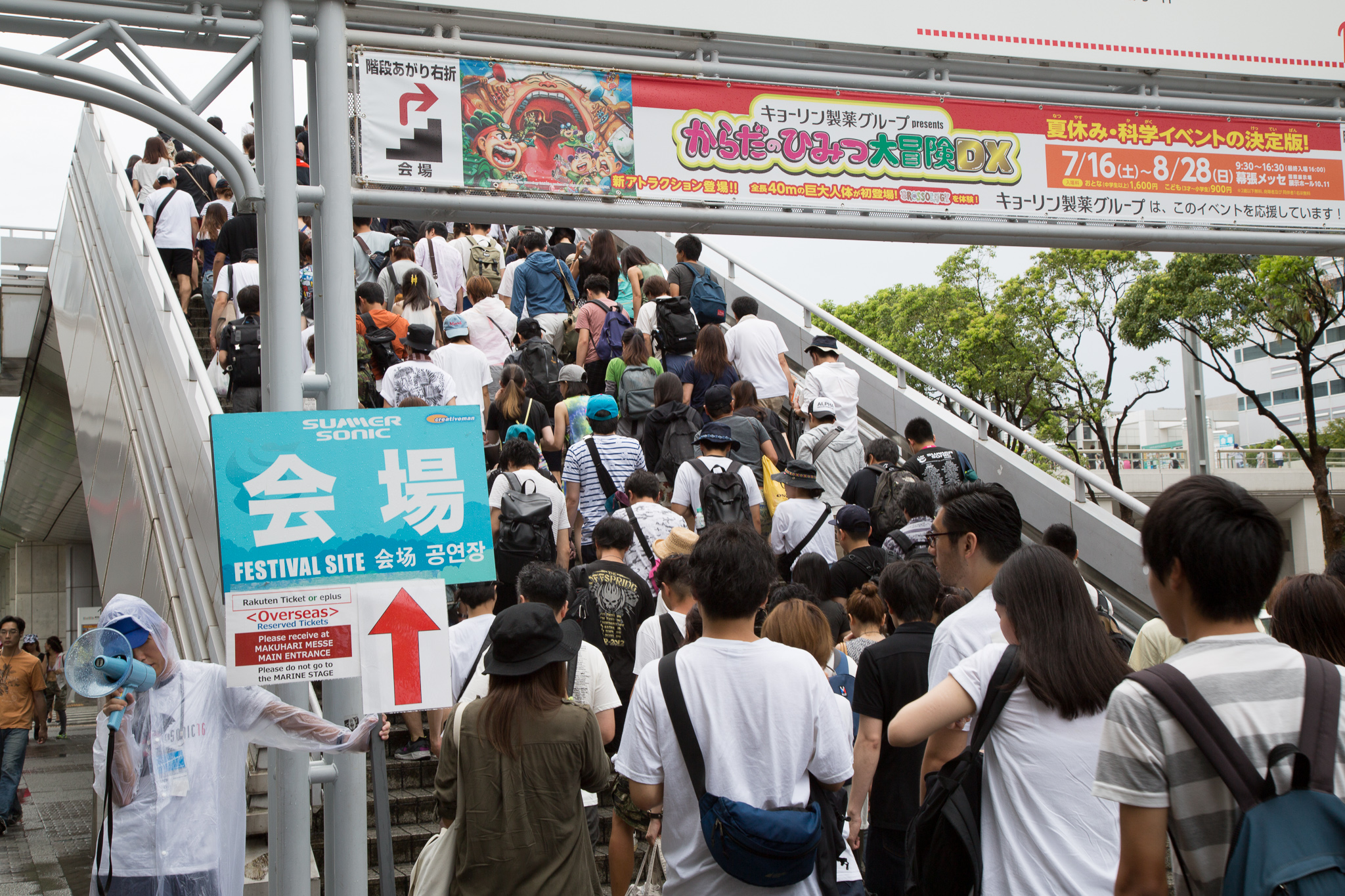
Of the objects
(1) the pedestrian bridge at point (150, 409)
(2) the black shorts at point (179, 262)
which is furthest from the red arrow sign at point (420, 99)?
(2) the black shorts at point (179, 262)

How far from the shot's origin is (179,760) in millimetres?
3871

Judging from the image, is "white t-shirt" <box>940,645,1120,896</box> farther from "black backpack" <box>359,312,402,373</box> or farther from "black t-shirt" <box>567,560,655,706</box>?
"black backpack" <box>359,312,402,373</box>

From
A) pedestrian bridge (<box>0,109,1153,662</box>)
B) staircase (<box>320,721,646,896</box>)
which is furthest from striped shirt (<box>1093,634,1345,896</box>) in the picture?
pedestrian bridge (<box>0,109,1153,662</box>)

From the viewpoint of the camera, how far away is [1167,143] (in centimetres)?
736

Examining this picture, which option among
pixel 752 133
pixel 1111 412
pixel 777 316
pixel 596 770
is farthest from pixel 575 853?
pixel 1111 412

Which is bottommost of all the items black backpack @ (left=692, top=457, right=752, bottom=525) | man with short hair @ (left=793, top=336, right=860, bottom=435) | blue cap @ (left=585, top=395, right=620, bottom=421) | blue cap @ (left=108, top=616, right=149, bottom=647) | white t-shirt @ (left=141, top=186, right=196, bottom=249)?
blue cap @ (left=108, top=616, right=149, bottom=647)

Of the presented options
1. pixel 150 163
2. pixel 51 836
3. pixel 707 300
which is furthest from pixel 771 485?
pixel 150 163

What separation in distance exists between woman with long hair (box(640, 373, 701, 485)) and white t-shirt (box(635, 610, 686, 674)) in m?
3.04

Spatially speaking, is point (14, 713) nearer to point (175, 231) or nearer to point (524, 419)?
point (175, 231)

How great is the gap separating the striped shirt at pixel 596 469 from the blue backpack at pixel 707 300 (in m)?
3.70

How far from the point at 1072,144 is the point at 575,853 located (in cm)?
564

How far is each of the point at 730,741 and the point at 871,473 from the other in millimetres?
5347

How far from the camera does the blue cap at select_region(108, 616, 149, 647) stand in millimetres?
3807

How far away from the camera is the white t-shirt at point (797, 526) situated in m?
7.59
